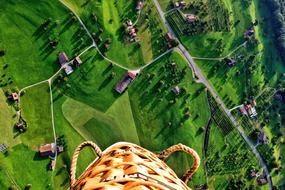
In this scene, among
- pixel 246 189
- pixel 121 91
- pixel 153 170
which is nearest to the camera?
pixel 153 170

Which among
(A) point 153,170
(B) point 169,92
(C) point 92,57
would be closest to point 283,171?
(B) point 169,92

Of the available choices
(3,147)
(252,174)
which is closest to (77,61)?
(3,147)

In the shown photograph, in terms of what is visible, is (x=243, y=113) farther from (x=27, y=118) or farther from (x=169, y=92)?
(x=27, y=118)

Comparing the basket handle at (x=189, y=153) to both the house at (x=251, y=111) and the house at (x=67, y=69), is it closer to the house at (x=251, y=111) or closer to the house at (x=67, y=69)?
the house at (x=67, y=69)

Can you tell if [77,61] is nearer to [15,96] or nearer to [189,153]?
[15,96]

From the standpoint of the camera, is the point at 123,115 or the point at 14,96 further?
the point at 123,115

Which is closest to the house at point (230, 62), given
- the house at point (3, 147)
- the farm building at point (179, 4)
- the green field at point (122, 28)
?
the green field at point (122, 28)

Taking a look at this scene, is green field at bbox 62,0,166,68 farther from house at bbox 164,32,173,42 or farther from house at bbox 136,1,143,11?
house at bbox 164,32,173,42

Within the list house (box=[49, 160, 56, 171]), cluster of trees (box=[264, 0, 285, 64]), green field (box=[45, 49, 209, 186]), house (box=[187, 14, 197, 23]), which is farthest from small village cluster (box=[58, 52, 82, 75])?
cluster of trees (box=[264, 0, 285, 64])
